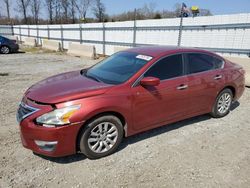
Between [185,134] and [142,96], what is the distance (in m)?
1.35

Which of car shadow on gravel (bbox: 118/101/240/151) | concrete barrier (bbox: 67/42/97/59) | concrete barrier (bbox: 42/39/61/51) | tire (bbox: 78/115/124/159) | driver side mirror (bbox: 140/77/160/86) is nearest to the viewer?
tire (bbox: 78/115/124/159)

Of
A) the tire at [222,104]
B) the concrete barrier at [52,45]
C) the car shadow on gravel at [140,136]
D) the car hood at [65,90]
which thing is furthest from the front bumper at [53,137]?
the concrete barrier at [52,45]

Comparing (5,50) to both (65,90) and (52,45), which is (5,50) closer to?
(52,45)

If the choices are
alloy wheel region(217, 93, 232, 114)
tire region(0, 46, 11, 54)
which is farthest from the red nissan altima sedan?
tire region(0, 46, 11, 54)

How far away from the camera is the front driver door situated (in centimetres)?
385

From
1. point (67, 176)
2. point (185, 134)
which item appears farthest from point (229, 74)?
point (67, 176)

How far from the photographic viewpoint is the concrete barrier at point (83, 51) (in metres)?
16.7

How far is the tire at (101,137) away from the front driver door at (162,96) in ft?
1.23

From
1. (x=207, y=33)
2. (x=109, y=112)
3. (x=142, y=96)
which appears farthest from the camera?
(x=207, y=33)

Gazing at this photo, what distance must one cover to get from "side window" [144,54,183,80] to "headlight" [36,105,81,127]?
142cm

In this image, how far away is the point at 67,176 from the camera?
3.22 metres

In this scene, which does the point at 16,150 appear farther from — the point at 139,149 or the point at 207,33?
the point at 207,33

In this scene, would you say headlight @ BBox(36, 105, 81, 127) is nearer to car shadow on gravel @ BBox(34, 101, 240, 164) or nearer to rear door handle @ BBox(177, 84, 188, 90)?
car shadow on gravel @ BBox(34, 101, 240, 164)

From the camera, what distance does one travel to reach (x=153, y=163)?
357 centimetres
